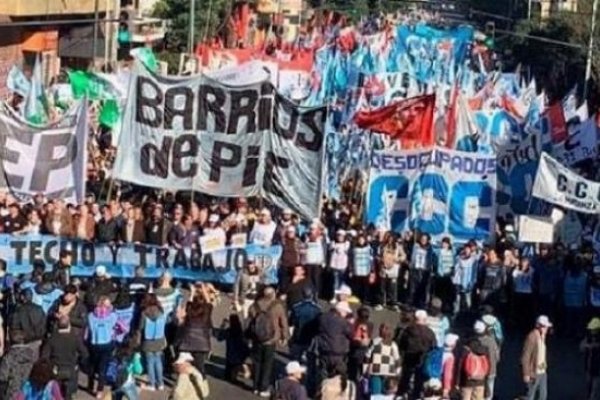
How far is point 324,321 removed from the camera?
63.3 ft

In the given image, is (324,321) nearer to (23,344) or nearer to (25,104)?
(23,344)

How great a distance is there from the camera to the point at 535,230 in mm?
25641

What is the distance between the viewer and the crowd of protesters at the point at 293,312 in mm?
18625

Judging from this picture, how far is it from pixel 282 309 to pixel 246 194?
4.03 meters

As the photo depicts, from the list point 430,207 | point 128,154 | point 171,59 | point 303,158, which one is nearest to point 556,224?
point 430,207

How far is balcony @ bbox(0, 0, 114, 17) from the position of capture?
4778cm

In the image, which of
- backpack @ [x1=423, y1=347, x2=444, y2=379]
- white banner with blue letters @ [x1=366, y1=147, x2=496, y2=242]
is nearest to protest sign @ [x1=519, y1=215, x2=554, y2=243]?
white banner with blue letters @ [x1=366, y1=147, x2=496, y2=242]

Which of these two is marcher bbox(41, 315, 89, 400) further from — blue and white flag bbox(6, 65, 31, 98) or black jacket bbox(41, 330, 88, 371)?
blue and white flag bbox(6, 65, 31, 98)

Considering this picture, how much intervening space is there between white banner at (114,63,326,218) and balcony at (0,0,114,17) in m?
24.4

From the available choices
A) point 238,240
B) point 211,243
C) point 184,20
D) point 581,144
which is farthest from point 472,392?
point 184,20

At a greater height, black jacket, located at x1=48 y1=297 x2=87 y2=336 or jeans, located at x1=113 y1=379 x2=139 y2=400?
black jacket, located at x1=48 y1=297 x2=87 y2=336

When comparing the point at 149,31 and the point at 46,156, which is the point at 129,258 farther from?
the point at 149,31

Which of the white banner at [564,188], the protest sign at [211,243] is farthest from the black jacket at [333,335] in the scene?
the white banner at [564,188]

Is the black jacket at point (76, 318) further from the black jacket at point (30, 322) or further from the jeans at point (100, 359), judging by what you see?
the jeans at point (100, 359)
